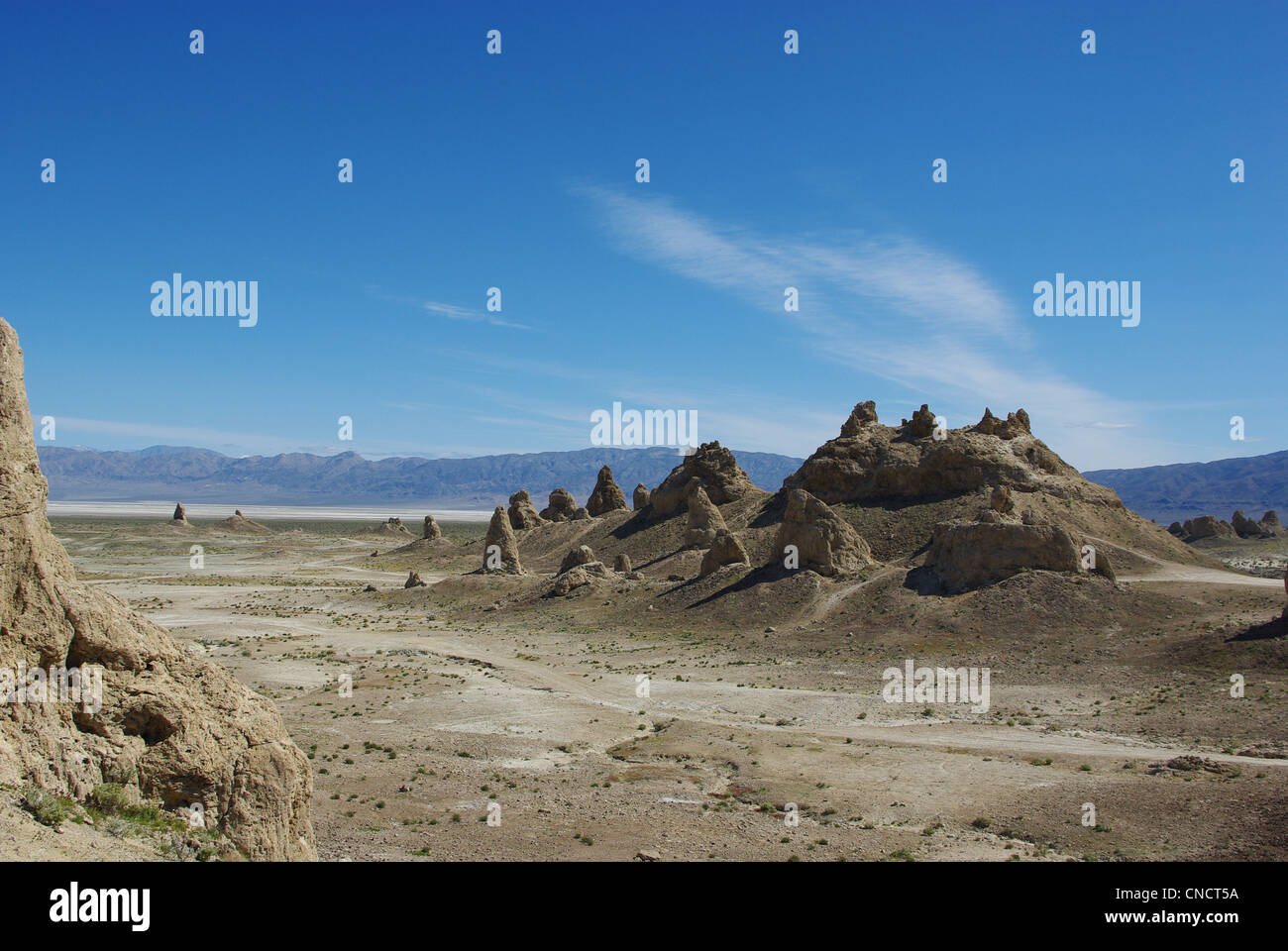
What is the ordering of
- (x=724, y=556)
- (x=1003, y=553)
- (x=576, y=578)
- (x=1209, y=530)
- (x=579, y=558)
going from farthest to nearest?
(x=1209, y=530) < (x=579, y=558) < (x=576, y=578) < (x=724, y=556) < (x=1003, y=553)

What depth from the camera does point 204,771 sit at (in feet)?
31.0

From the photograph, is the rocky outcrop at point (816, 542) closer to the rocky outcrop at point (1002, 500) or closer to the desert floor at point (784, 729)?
the desert floor at point (784, 729)

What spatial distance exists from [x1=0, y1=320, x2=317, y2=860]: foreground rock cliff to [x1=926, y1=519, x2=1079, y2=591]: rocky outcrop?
3420 cm

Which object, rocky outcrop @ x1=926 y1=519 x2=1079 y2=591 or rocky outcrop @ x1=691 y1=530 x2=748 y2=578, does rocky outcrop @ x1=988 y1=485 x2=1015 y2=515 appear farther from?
rocky outcrop @ x1=691 y1=530 x2=748 y2=578

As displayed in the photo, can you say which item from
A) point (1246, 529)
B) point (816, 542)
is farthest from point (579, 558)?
point (1246, 529)

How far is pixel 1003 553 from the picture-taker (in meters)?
38.8

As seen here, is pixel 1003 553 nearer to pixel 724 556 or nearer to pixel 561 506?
pixel 724 556

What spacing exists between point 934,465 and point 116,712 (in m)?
56.4

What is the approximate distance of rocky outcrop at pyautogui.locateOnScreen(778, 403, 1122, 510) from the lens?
192ft

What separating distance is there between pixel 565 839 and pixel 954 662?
2140 centimetres

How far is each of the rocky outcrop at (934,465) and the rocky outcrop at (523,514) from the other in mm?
31352

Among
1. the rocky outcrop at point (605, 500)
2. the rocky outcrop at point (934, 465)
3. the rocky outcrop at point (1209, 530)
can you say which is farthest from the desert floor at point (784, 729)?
the rocky outcrop at point (1209, 530)

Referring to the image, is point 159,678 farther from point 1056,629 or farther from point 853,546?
point 853,546
